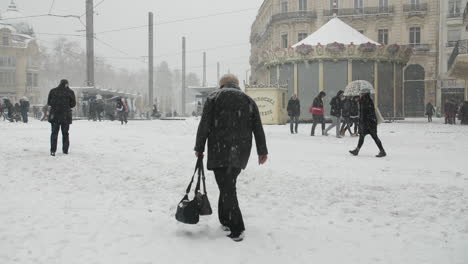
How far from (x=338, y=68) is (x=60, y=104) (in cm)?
1872

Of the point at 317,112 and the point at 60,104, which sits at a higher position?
the point at 60,104

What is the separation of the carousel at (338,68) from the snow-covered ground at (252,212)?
16.3 meters

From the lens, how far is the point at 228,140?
194 inches

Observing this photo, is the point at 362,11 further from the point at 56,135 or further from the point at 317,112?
the point at 56,135

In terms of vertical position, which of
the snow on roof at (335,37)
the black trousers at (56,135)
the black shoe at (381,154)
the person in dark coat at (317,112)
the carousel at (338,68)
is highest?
the snow on roof at (335,37)

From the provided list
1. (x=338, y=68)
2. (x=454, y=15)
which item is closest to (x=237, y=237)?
(x=338, y=68)

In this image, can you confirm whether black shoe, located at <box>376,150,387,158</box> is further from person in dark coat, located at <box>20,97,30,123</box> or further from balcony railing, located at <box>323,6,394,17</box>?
balcony railing, located at <box>323,6,394,17</box>

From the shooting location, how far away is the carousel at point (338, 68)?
87.8ft

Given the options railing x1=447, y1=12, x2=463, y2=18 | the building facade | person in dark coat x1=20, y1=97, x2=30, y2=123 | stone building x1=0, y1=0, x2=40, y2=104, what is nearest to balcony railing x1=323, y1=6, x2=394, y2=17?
the building facade

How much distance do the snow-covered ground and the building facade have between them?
136ft

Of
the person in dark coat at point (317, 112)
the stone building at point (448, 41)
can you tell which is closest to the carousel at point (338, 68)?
the person in dark coat at point (317, 112)

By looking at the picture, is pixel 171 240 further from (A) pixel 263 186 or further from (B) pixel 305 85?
(B) pixel 305 85

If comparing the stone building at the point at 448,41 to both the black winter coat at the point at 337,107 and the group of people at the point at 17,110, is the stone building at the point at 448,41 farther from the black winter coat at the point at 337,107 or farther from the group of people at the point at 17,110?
the group of people at the point at 17,110

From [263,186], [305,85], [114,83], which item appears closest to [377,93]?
[305,85]
